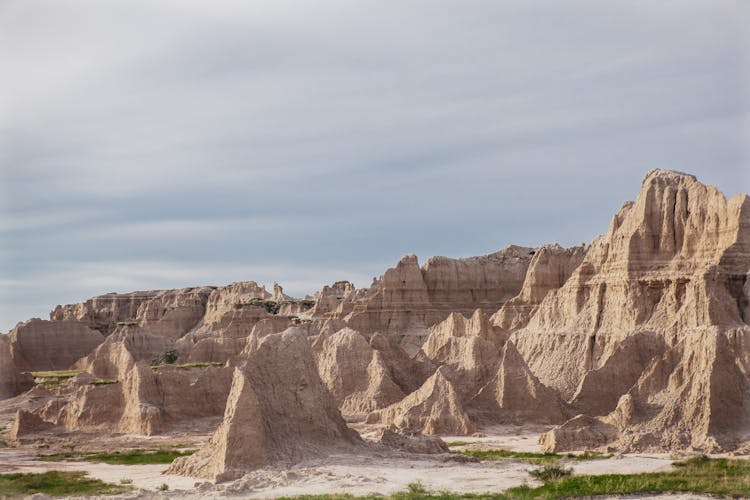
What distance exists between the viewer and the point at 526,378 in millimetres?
60969

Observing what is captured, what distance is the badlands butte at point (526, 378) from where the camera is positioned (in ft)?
139

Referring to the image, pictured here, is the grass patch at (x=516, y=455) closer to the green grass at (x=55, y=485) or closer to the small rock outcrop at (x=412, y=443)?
the small rock outcrop at (x=412, y=443)

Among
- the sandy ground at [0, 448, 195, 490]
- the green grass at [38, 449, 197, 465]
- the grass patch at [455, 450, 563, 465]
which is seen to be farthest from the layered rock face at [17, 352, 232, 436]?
the grass patch at [455, 450, 563, 465]

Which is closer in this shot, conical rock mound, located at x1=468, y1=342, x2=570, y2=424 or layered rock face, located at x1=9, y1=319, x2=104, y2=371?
conical rock mound, located at x1=468, y1=342, x2=570, y2=424

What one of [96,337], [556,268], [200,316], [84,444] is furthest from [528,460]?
[200,316]

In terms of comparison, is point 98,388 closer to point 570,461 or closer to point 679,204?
point 570,461

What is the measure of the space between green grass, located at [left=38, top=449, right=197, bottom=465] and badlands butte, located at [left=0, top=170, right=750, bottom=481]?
4426 millimetres

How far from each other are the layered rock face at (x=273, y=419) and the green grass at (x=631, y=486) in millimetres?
5810

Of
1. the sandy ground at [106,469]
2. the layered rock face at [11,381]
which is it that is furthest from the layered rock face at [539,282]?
the sandy ground at [106,469]

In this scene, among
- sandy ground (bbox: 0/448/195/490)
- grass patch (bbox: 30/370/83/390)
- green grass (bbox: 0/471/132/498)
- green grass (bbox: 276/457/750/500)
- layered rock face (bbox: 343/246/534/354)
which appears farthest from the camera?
layered rock face (bbox: 343/246/534/354)

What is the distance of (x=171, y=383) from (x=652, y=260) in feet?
107

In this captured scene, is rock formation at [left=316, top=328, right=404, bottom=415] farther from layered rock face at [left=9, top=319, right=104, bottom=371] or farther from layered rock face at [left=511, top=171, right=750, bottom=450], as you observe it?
layered rock face at [left=9, top=319, right=104, bottom=371]

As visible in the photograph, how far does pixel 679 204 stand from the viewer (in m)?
67.1

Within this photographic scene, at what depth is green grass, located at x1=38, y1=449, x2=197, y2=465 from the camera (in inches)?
1847
